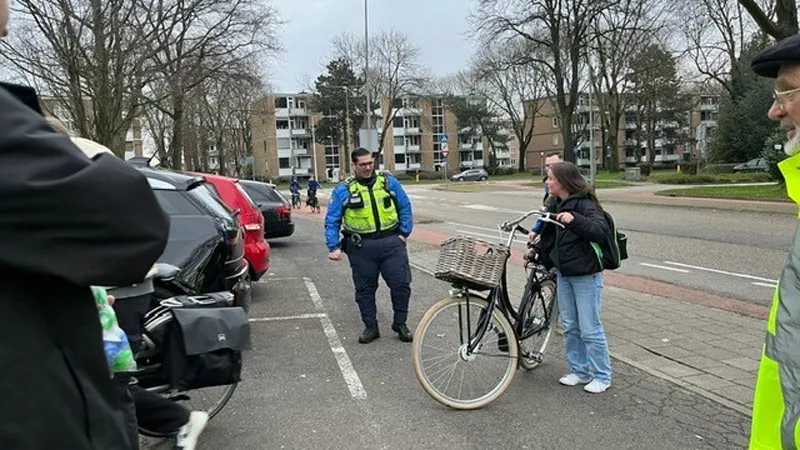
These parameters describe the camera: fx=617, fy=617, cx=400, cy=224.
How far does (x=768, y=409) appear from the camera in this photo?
180cm

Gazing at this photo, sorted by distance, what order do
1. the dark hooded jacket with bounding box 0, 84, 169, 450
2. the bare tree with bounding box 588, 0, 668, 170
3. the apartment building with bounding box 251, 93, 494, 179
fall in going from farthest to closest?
1. the apartment building with bounding box 251, 93, 494, 179
2. the bare tree with bounding box 588, 0, 668, 170
3. the dark hooded jacket with bounding box 0, 84, 169, 450

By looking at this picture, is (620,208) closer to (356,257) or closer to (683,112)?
(356,257)

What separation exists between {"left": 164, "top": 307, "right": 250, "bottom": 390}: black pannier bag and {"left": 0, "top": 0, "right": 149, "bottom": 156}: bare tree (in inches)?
776

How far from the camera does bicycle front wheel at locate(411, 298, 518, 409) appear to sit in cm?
423

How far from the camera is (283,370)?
520 cm

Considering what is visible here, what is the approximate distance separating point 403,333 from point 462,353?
1716 millimetres

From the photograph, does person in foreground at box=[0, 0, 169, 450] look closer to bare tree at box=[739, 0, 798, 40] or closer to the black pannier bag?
the black pannier bag

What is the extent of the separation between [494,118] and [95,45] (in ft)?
215

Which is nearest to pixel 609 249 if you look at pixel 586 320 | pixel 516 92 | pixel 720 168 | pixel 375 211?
pixel 586 320

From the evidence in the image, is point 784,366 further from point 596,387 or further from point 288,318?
point 288,318

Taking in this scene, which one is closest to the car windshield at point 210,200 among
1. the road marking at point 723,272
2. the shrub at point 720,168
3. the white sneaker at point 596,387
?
the white sneaker at point 596,387

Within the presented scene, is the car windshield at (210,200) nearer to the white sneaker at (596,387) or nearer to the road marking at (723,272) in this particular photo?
the white sneaker at (596,387)

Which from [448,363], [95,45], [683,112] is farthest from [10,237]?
[683,112]

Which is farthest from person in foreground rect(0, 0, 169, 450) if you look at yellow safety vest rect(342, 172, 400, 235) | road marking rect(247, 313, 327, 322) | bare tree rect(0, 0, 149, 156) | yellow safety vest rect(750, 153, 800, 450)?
bare tree rect(0, 0, 149, 156)
